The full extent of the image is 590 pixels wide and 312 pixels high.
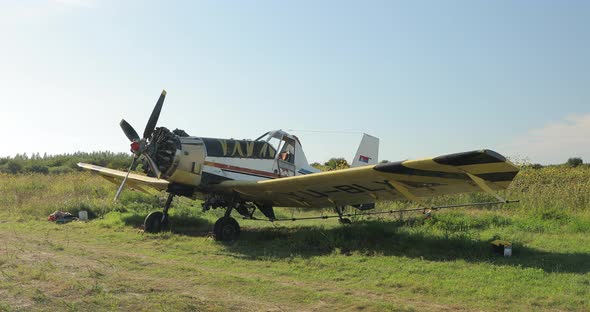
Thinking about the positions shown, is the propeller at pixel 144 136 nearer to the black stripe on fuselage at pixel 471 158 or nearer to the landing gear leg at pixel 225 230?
the landing gear leg at pixel 225 230

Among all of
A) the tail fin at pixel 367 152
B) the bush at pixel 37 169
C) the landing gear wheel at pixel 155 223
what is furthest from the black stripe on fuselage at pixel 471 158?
the bush at pixel 37 169

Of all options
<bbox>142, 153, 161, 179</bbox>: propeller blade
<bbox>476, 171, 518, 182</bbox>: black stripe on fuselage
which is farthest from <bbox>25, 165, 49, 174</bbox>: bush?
<bbox>476, 171, 518, 182</bbox>: black stripe on fuselage

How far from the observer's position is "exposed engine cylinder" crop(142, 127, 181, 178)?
10.4 meters

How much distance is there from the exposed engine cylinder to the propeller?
0.35 feet

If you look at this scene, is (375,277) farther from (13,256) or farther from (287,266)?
(13,256)

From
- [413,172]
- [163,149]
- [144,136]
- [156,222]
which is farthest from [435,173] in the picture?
[156,222]

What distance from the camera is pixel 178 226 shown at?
12.8 metres

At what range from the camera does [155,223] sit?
11602 mm

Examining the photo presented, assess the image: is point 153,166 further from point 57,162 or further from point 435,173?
point 57,162

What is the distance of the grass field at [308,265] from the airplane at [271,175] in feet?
2.61

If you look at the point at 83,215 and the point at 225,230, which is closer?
the point at 225,230

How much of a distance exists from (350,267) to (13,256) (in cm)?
536

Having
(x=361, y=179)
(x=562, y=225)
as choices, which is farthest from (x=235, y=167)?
(x=562, y=225)

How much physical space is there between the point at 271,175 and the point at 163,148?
274 centimetres
